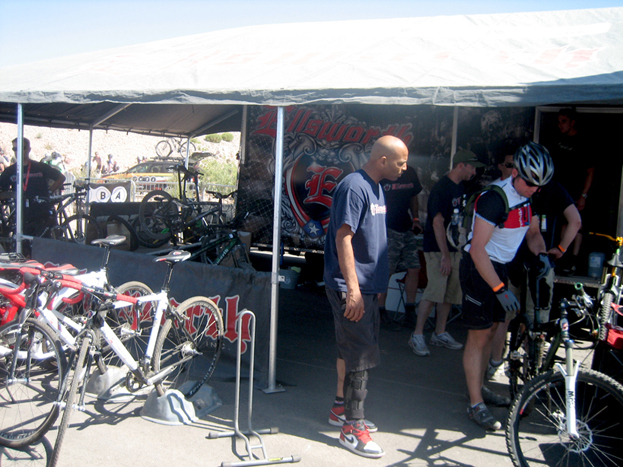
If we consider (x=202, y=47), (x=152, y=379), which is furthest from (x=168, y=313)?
(x=202, y=47)

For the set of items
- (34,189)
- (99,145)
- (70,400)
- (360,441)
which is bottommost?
(360,441)

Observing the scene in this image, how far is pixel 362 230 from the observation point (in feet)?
11.0

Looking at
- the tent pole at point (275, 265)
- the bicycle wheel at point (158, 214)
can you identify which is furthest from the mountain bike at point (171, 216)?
the tent pole at point (275, 265)

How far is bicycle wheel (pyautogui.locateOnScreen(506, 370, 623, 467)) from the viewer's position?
2.96m

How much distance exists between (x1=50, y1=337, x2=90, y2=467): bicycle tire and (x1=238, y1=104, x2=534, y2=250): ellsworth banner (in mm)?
5701

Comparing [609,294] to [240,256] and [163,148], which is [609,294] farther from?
[163,148]

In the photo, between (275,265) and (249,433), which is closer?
(249,433)

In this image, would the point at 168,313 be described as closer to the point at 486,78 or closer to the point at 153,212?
the point at 486,78

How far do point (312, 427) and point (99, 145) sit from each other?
5284 centimetres

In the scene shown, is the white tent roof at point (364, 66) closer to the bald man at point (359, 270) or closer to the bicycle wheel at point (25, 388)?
the bald man at point (359, 270)

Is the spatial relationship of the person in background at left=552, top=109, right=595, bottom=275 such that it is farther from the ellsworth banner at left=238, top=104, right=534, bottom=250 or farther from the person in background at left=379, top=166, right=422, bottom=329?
the person in background at left=379, top=166, right=422, bottom=329

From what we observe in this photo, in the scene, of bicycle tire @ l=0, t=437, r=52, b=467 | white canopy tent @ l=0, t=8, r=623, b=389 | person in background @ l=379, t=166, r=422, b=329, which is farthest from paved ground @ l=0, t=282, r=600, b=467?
person in background @ l=379, t=166, r=422, b=329

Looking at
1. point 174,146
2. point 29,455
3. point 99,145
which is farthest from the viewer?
point 99,145

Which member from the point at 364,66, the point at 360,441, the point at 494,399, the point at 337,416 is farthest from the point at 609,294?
the point at 364,66
